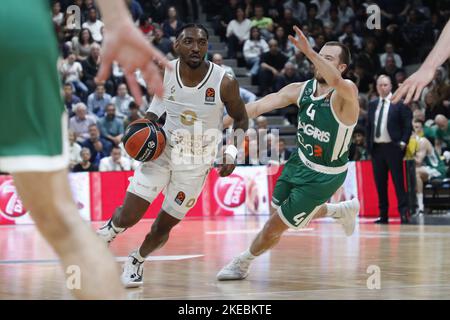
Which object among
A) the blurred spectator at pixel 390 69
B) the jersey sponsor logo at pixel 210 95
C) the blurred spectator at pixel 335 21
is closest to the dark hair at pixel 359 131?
the blurred spectator at pixel 390 69

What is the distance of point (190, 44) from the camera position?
272 inches

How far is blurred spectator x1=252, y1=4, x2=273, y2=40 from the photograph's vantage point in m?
20.7

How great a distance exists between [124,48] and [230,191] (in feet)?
44.9

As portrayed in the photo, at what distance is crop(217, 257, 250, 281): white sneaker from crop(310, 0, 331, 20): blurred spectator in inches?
594

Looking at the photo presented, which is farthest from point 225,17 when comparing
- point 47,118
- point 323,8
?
Result: point 47,118

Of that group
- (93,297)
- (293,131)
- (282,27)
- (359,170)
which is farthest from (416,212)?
(93,297)

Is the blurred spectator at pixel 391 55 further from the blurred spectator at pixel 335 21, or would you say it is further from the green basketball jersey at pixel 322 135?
the green basketball jersey at pixel 322 135

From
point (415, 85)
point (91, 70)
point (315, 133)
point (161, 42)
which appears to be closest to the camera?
point (415, 85)

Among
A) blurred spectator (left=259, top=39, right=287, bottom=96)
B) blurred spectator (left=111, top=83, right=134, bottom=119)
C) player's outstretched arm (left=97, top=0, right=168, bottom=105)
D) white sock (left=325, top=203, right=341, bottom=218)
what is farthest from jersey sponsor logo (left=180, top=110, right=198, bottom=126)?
blurred spectator (left=259, top=39, right=287, bottom=96)

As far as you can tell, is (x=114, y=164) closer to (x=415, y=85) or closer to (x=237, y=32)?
(x=237, y=32)

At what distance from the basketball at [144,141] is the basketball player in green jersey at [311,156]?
80 cm

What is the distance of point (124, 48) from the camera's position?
257cm

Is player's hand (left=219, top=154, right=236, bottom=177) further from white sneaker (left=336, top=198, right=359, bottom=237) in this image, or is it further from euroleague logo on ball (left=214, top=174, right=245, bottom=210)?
euroleague logo on ball (left=214, top=174, right=245, bottom=210)

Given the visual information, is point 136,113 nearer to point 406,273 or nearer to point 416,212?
point 416,212
